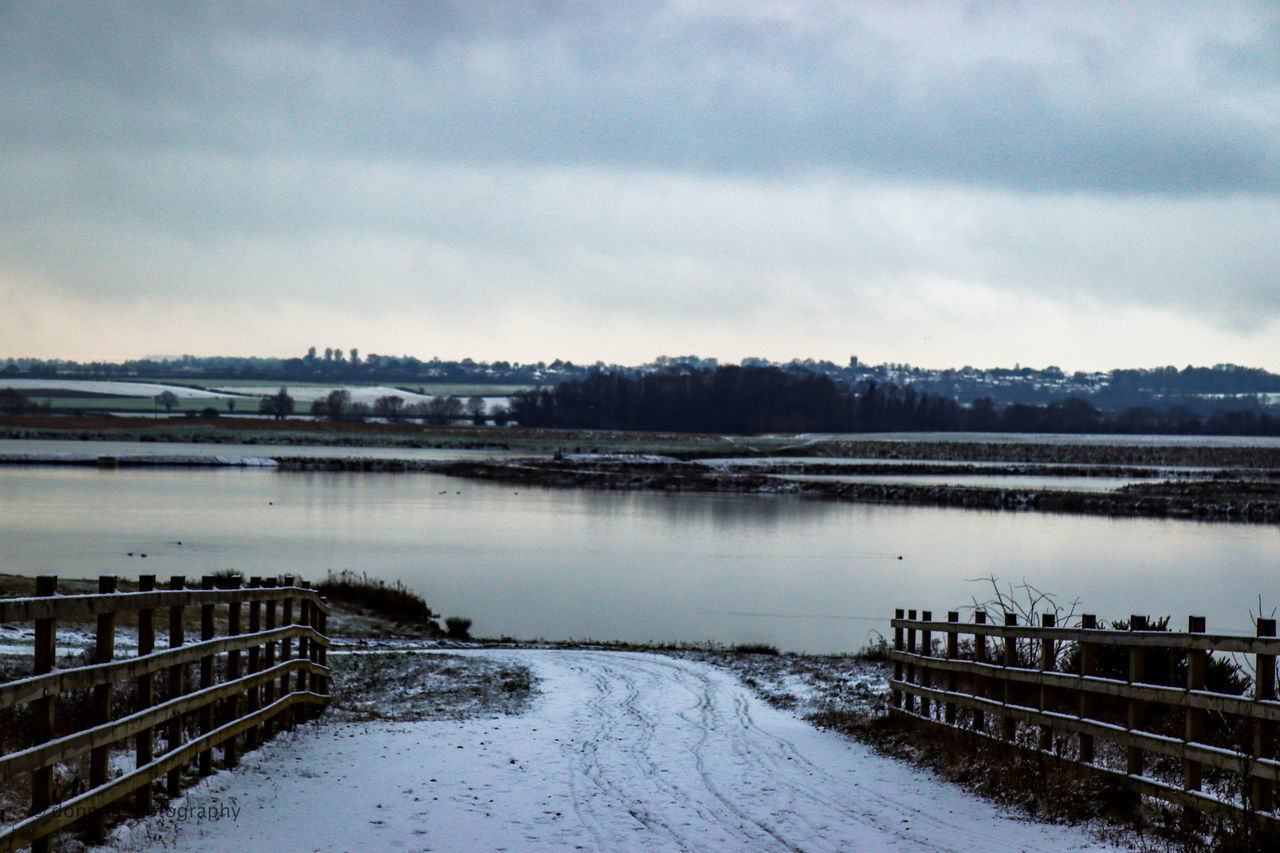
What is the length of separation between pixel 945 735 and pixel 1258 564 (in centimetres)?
2971

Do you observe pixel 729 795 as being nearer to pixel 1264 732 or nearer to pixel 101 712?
pixel 1264 732

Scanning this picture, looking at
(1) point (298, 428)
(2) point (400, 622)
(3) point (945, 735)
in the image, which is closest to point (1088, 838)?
(3) point (945, 735)

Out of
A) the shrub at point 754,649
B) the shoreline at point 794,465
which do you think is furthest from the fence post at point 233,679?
the shoreline at point 794,465

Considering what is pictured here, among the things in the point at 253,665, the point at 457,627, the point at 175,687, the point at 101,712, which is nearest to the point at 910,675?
the point at 253,665

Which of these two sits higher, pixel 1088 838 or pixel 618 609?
pixel 1088 838

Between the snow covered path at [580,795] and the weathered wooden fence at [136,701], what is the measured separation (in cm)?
27

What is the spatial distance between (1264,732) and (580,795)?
13.6 ft

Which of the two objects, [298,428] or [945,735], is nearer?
[945,735]

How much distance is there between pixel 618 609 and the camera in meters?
26.9

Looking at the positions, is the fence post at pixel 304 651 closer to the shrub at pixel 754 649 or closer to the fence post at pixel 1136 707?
the fence post at pixel 1136 707

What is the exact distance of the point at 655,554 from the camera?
37.4m

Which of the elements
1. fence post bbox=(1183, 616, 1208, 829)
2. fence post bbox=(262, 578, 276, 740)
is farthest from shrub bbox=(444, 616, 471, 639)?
fence post bbox=(1183, 616, 1208, 829)

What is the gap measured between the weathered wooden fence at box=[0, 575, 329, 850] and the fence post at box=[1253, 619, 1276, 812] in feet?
19.0

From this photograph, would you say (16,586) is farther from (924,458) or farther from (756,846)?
(924,458)
